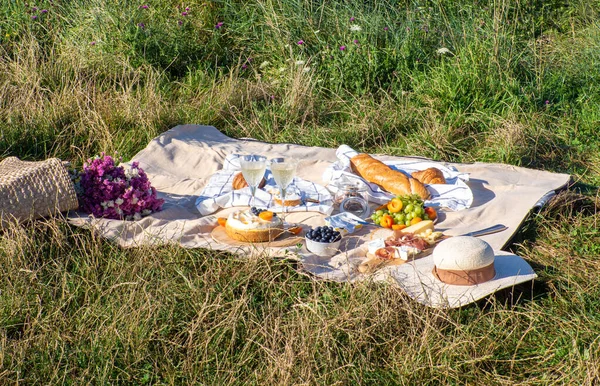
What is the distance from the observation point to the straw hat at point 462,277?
3.40m

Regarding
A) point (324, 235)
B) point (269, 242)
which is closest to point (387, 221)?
point (324, 235)

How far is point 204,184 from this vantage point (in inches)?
203

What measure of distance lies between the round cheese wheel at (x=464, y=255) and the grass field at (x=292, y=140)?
21 centimetres

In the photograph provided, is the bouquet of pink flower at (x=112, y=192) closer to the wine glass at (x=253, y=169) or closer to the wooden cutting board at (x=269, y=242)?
the wooden cutting board at (x=269, y=242)

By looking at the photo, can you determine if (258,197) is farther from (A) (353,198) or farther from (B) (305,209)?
(A) (353,198)

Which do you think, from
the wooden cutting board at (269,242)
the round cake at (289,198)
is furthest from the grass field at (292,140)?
the round cake at (289,198)

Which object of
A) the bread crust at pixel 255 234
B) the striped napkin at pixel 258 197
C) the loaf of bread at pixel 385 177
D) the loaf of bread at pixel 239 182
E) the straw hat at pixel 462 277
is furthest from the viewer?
the loaf of bread at pixel 239 182

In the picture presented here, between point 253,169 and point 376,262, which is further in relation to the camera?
A: point 253,169

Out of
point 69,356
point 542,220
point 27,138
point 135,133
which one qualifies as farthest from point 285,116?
point 69,356

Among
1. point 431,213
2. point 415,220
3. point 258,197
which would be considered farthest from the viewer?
point 258,197

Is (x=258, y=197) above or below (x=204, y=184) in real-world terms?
above

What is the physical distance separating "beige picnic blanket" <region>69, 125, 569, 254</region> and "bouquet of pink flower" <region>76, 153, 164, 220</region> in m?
0.10

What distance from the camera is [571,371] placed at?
9.57 feet

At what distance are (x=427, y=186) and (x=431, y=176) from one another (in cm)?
8
